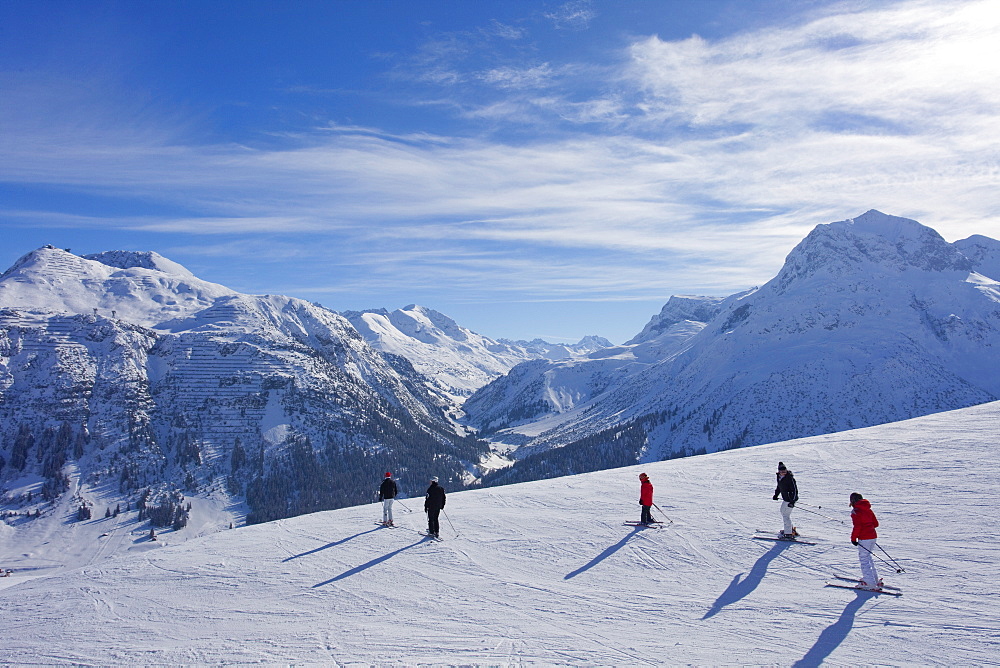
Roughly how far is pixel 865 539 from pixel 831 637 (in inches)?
158

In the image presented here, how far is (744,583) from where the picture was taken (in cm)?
1530

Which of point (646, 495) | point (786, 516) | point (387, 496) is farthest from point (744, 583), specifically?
point (387, 496)

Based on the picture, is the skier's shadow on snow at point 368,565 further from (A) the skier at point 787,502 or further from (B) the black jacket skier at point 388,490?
(A) the skier at point 787,502

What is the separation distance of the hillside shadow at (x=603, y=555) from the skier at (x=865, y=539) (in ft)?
23.5

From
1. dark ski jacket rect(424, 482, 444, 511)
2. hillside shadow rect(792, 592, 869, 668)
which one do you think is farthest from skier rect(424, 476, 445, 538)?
hillside shadow rect(792, 592, 869, 668)

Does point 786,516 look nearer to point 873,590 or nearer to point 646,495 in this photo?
point 873,590

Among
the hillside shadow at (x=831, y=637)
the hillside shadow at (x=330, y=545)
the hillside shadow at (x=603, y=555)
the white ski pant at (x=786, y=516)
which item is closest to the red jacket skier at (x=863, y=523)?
the hillside shadow at (x=831, y=637)

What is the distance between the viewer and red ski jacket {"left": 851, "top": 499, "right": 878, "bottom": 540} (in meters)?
14.6

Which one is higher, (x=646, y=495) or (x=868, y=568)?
(x=646, y=495)

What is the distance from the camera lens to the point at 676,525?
20.5 meters

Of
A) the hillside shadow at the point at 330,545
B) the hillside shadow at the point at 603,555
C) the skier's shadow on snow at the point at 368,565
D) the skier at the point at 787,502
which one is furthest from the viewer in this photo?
the hillside shadow at the point at 330,545

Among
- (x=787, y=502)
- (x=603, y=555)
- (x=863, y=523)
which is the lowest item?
(x=603, y=555)

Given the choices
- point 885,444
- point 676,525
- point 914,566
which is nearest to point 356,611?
point 676,525

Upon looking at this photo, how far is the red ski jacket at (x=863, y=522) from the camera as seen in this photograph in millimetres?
14570
